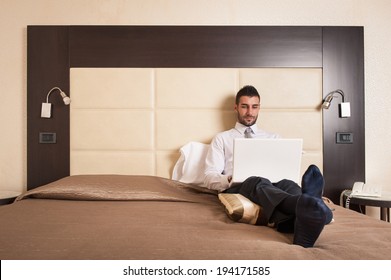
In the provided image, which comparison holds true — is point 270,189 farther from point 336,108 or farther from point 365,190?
point 336,108

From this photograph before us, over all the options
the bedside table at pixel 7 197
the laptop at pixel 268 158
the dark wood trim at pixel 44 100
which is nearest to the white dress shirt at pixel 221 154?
the laptop at pixel 268 158

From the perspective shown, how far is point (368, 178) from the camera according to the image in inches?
96.5

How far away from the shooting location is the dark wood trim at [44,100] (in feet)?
7.88

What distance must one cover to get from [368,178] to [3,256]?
2.32 m

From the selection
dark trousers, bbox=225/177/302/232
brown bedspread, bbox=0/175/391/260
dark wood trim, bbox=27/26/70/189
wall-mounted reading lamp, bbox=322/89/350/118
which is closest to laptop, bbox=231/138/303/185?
dark trousers, bbox=225/177/302/232

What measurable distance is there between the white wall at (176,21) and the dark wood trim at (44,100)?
0.30 ft

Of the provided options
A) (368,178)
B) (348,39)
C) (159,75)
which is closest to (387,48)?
(348,39)

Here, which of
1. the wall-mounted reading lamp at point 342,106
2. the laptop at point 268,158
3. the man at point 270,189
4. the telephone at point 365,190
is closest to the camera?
the man at point 270,189

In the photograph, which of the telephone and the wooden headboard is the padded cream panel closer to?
the wooden headboard

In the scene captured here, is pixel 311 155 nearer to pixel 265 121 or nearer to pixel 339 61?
pixel 265 121

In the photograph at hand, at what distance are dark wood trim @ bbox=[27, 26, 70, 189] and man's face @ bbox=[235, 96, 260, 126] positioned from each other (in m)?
1.20

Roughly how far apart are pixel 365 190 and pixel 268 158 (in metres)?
0.88

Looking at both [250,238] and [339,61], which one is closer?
[250,238]

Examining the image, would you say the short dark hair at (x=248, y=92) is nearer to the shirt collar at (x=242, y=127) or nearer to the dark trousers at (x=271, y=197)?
the shirt collar at (x=242, y=127)
